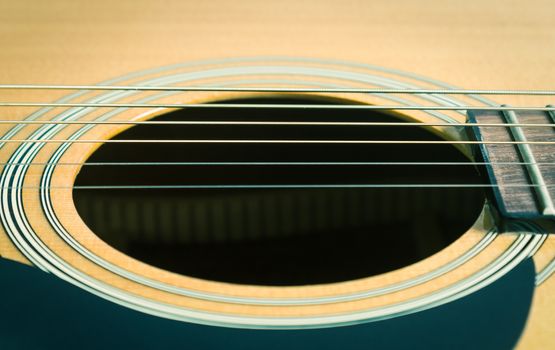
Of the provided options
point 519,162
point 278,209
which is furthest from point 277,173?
point 519,162

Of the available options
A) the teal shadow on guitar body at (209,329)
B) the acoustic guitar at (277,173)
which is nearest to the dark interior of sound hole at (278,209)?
the acoustic guitar at (277,173)

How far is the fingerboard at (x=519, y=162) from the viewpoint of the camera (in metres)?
0.73

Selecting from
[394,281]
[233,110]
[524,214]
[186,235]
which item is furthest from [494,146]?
[186,235]

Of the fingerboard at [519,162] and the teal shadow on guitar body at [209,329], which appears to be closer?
the teal shadow on guitar body at [209,329]

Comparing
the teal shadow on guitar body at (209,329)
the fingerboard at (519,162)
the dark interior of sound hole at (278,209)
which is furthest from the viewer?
Answer: the dark interior of sound hole at (278,209)

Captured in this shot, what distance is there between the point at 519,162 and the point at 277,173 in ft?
1.32

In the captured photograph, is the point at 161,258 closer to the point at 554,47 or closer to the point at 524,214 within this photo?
the point at 524,214

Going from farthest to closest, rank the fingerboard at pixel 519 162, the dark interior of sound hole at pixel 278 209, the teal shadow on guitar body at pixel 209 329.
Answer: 1. the dark interior of sound hole at pixel 278 209
2. the fingerboard at pixel 519 162
3. the teal shadow on guitar body at pixel 209 329

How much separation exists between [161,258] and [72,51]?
0.36 meters

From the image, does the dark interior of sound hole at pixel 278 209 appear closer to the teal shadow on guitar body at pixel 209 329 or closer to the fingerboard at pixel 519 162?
the fingerboard at pixel 519 162

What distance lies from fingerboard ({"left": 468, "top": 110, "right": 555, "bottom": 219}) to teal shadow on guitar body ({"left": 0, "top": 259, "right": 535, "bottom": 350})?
0.34ft

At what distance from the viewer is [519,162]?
786mm

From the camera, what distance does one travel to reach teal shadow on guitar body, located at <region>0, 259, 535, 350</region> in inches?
24.7

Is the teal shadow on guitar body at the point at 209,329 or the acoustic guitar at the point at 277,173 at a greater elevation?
the acoustic guitar at the point at 277,173
